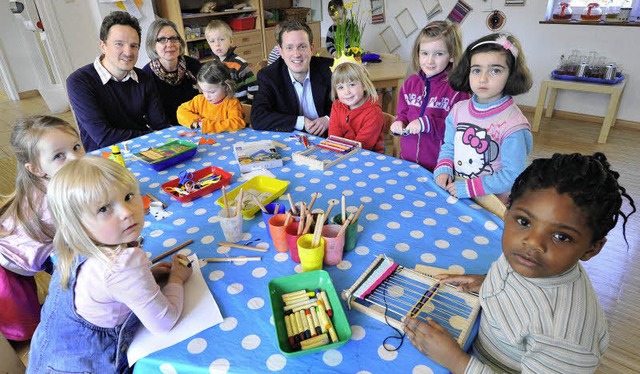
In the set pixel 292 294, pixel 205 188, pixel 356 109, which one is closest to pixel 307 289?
pixel 292 294

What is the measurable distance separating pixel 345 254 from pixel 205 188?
64cm

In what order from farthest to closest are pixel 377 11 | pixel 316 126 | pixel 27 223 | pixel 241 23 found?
pixel 377 11 → pixel 241 23 → pixel 316 126 → pixel 27 223

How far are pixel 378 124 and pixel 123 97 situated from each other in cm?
150

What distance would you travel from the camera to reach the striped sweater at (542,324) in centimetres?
69

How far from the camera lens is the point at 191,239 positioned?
1185 mm

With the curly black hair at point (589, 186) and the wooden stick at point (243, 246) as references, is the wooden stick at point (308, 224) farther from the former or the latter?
the curly black hair at point (589, 186)

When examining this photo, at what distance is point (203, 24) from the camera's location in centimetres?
471

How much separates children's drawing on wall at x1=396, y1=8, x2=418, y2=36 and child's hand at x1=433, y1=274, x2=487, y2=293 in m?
5.00

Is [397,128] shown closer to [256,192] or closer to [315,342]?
[256,192]

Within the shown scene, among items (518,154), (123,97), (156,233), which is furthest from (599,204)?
(123,97)

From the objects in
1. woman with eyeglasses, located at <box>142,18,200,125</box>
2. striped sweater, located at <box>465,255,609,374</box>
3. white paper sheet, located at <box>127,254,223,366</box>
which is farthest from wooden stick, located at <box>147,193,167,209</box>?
woman with eyeglasses, located at <box>142,18,200,125</box>

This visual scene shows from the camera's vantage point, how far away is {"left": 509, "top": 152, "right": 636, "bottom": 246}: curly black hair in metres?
0.70

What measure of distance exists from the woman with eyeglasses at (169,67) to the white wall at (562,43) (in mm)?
3561

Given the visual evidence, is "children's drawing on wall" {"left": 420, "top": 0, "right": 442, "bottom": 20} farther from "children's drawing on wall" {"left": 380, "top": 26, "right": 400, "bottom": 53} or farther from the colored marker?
the colored marker
